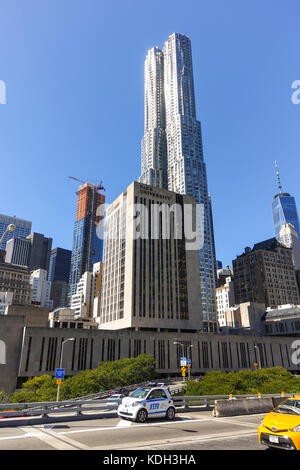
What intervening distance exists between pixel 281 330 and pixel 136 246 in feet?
235

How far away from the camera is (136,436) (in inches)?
504

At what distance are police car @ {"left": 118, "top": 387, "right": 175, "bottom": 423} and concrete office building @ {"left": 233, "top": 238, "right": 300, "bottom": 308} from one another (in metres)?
162

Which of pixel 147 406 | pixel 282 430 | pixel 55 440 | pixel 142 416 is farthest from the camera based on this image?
pixel 147 406

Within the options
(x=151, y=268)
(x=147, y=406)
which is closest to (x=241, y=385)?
(x=147, y=406)

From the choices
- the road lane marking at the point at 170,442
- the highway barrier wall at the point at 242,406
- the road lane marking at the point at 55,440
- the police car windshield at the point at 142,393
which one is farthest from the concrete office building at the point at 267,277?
the road lane marking at the point at 55,440

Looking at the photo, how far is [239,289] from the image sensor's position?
600ft

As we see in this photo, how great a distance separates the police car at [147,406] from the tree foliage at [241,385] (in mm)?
12064

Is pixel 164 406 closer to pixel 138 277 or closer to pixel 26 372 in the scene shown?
pixel 26 372

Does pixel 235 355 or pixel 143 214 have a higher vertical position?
pixel 143 214

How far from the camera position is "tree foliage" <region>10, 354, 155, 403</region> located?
143ft

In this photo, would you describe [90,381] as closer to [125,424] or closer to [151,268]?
[125,424]

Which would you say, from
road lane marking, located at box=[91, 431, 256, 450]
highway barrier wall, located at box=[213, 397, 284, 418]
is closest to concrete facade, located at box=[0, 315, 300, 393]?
highway barrier wall, located at box=[213, 397, 284, 418]

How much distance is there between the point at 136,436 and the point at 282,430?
5934 millimetres
